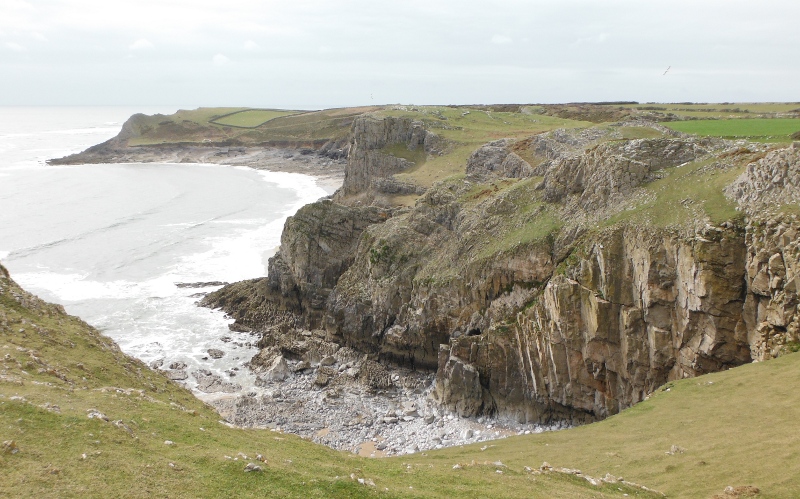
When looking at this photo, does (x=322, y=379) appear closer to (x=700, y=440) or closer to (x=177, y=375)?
(x=177, y=375)

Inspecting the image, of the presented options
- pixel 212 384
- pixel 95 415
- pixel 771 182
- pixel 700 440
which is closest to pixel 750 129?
pixel 771 182

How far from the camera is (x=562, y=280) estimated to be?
32.1 meters

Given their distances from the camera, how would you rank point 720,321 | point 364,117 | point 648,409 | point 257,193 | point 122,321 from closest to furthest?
point 648,409, point 720,321, point 122,321, point 364,117, point 257,193

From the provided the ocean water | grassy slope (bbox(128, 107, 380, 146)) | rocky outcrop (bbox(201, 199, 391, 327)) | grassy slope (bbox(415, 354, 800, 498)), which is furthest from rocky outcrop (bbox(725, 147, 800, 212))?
grassy slope (bbox(128, 107, 380, 146))

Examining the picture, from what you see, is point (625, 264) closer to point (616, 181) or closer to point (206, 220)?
point (616, 181)

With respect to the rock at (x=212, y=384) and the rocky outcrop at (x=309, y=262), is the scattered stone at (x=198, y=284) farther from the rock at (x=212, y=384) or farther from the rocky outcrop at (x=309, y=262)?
the rock at (x=212, y=384)

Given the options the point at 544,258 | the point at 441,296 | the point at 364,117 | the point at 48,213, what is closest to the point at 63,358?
the point at 441,296

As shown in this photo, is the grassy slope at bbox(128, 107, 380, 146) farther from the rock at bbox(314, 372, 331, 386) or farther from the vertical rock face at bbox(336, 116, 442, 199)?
the rock at bbox(314, 372, 331, 386)

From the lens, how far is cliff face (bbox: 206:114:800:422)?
26.4 m

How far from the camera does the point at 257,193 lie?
4574 inches

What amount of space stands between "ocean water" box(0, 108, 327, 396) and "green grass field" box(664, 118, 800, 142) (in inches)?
1681

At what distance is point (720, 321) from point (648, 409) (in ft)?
19.5

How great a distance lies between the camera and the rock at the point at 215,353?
45.5 metres

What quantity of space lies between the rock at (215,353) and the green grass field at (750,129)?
44.5m
